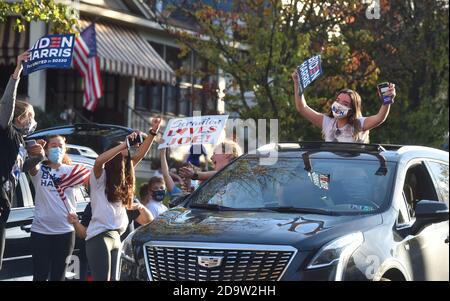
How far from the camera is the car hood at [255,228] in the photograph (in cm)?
658

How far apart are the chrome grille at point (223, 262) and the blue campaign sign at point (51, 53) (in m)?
3.15

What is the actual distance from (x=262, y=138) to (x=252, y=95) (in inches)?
99.5

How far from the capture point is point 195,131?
31.4 feet

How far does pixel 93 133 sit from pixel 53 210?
90.4 inches

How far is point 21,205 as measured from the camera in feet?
29.7

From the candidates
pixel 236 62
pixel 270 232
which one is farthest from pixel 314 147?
pixel 236 62

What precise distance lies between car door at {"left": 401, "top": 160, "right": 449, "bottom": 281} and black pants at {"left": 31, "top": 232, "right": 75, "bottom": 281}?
2908 millimetres

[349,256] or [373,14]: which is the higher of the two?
[373,14]

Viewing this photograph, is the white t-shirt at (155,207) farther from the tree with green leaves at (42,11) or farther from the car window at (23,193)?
the tree with green leaves at (42,11)

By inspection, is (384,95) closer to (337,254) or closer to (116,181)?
(116,181)

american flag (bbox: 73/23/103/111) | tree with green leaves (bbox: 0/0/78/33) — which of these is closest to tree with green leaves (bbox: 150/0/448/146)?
american flag (bbox: 73/23/103/111)

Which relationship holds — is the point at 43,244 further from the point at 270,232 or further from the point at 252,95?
the point at 252,95

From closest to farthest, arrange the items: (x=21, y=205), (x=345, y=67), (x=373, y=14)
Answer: (x=21, y=205)
(x=345, y=67)
(x=373, y=14)

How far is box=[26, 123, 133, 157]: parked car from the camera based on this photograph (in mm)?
9953
